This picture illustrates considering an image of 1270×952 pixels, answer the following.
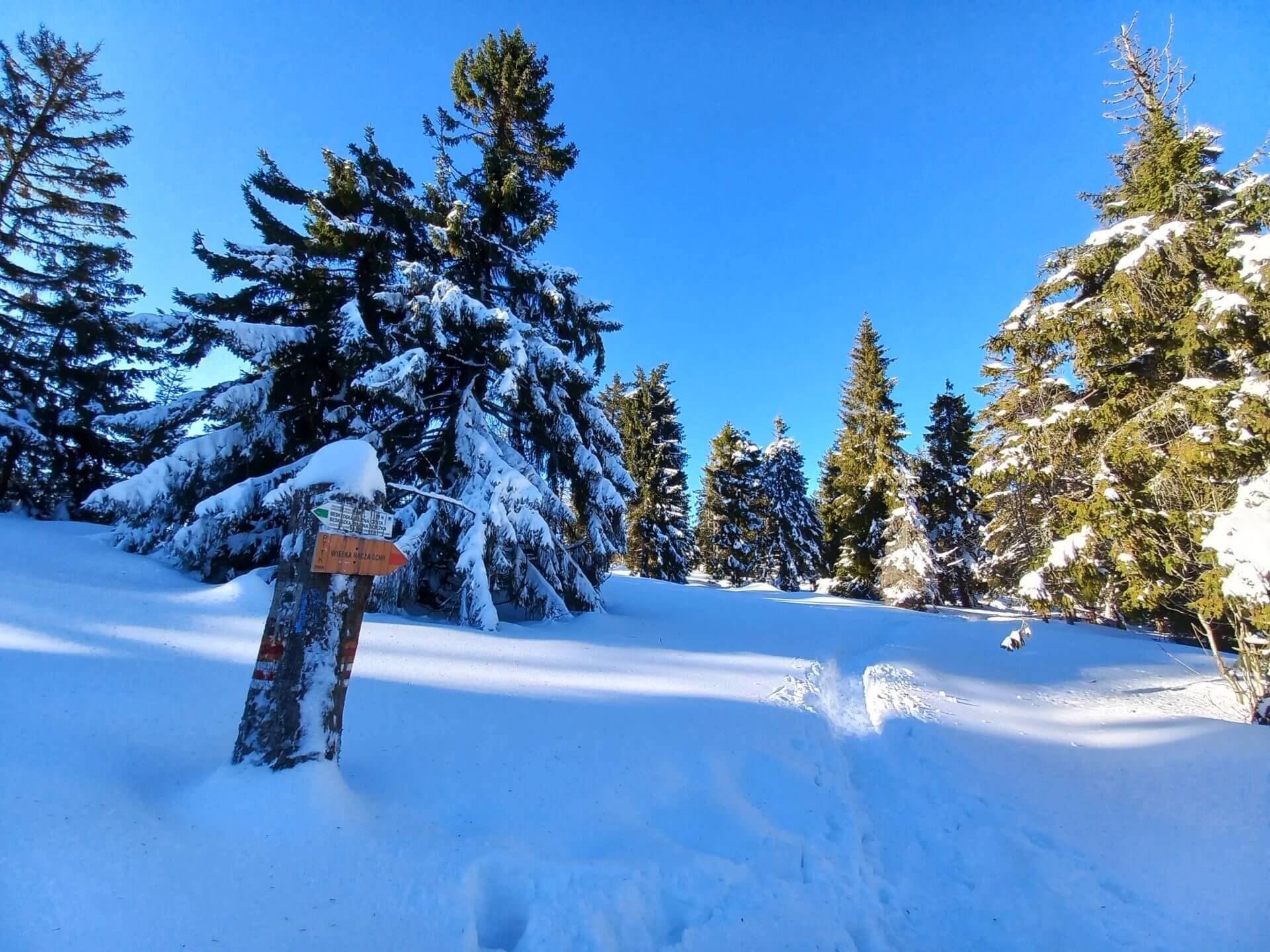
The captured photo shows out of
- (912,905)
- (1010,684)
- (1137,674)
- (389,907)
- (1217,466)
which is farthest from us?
(1137,674)

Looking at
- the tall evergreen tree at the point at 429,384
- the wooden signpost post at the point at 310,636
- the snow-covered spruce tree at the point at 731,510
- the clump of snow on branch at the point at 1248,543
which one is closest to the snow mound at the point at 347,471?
the wooden signpost post at the point at 310,636

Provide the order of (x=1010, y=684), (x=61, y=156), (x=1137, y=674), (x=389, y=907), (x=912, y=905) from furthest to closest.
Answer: (x=61, y=156), (x=1137, y=674), (x=1010, y=684), (x=912, y=905), (x=389, y=907)

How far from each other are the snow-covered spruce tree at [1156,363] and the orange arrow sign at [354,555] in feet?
29.1

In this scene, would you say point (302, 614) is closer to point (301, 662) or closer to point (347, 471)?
point (301, 662)

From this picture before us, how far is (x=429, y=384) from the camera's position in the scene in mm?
10703

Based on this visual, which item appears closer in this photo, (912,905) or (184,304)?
(912,905)

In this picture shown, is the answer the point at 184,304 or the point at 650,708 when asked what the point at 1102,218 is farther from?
the point at 184,304

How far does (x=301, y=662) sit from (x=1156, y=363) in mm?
12119

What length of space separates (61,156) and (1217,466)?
23642mm

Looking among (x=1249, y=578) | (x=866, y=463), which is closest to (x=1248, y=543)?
(x=1249, y=578)

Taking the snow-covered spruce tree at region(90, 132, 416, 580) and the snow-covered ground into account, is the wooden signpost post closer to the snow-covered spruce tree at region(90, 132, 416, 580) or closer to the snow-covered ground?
the snow-covered ground

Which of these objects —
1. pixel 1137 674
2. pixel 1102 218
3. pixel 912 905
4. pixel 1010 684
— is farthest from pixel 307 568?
pixel 1102 218

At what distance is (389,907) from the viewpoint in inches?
97.0

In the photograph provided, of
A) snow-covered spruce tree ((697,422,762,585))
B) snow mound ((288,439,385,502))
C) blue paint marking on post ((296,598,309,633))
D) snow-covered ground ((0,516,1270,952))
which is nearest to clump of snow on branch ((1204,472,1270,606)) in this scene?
snow-covered ground ((0,516,1270,952))
